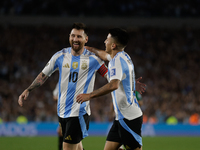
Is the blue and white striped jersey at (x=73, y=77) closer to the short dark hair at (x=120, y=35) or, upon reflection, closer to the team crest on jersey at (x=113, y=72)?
the short dark hair at (x=120, y=35)

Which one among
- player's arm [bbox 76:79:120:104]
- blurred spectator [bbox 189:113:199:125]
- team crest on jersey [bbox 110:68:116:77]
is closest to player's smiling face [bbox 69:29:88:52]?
team crest on jersey [bbox 110:68:116:77]

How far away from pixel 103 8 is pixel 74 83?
19.8 metres

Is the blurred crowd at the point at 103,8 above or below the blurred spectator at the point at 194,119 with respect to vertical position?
above

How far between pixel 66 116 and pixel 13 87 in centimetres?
1515

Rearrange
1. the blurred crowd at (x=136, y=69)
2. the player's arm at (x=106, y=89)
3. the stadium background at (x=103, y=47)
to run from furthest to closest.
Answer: the stadium background at (x=103, y=47), the blurred crowd at (x=136, y=69), the player's arm at (x=106, y=89)

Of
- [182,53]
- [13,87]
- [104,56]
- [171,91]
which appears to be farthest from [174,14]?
[104,56]

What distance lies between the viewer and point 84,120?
5613 millimetres

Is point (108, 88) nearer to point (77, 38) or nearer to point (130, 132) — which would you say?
point (130, 132)

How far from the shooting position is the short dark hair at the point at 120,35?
4.91 metres

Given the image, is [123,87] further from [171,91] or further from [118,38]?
[171,91]

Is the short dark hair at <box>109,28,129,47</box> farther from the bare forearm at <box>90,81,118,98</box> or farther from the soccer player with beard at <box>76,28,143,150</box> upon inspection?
the bare forearm at <box>90,81,118,98</box>

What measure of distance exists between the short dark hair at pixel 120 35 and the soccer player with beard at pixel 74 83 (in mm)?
823

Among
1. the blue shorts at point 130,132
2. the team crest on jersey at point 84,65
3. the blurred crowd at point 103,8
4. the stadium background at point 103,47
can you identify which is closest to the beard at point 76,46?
the team crest on jersey at point 84,65

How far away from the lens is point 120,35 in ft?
16.1
